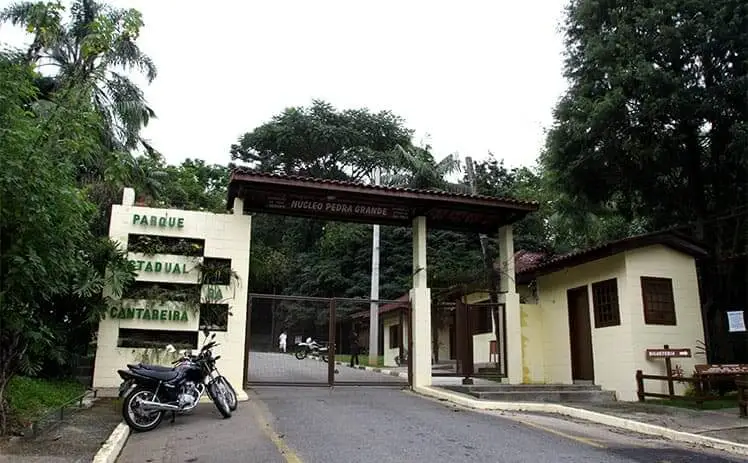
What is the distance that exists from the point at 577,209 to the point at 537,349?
153 inches

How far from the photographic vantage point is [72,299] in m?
10.5

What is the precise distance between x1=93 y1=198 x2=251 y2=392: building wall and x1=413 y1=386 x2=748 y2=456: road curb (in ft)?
12.8

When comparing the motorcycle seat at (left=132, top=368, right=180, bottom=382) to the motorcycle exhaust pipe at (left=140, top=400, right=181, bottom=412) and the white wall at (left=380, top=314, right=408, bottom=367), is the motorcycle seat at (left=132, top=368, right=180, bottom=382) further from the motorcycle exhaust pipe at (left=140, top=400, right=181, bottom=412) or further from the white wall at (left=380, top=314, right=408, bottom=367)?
the white wall at (left=380, top=314, right=408, bottom=367)

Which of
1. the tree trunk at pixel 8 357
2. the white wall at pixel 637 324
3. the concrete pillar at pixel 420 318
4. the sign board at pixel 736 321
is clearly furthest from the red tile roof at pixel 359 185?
the tree trunk at pixel 8 357

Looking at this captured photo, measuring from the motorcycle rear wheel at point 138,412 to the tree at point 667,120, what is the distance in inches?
390

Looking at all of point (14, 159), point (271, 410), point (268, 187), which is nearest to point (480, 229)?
point (268, 187)

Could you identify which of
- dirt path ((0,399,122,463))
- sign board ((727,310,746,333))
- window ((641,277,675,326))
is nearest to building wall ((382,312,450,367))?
window ((641,277,675,326))

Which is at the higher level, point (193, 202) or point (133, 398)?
point (193, 202)

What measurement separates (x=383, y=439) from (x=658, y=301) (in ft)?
25.1

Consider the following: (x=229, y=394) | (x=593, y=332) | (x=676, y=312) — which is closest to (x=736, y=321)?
(x=676, y=312)

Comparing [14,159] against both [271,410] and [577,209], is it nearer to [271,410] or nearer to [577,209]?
[271,410]

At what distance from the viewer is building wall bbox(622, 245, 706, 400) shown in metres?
11.9

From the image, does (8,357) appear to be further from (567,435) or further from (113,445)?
(567,435)

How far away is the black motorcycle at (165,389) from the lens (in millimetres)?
7906
